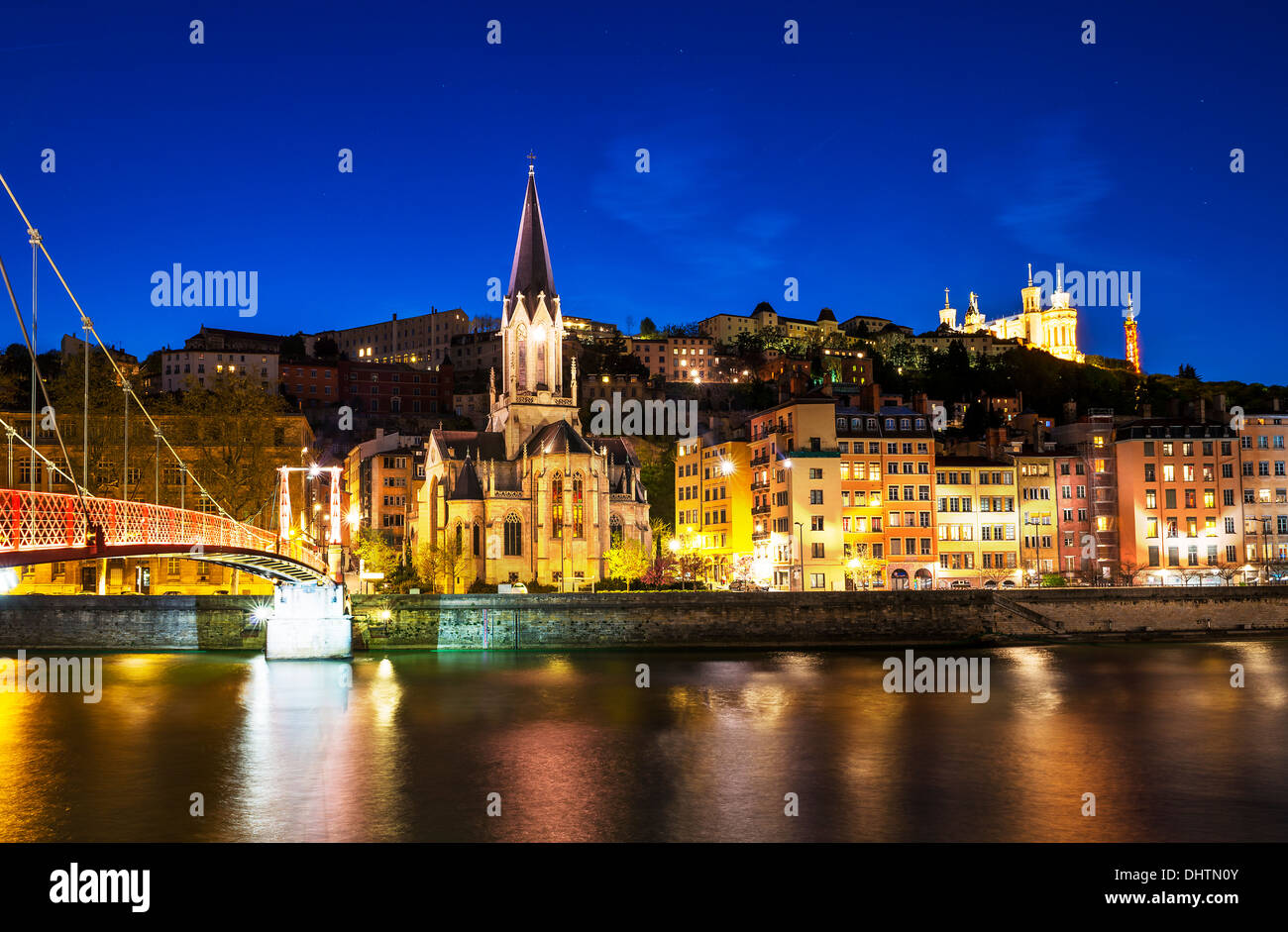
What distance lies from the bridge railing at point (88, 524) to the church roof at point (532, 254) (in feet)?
139

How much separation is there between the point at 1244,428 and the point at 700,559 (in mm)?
33752

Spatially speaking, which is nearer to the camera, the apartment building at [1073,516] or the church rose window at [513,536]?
the church rose window at [513,536]

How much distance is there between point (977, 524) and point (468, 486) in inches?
1155

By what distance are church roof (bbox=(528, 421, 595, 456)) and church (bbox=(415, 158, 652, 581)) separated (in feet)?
0.27

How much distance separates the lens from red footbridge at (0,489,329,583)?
1875 cm

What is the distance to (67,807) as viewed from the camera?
77.3 feet

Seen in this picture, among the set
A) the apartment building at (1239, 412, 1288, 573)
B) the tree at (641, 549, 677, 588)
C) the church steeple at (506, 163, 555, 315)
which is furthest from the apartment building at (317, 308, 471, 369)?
the apartment building at (1239, 412, 1288, 573)

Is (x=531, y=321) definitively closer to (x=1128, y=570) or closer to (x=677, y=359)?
(x=1128, y=570)

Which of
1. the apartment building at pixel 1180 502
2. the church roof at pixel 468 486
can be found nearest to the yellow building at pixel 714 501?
the church roof at pixel 468 486

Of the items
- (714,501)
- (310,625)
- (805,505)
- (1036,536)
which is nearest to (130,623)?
(310,625)

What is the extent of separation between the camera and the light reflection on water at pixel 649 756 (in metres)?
22.5

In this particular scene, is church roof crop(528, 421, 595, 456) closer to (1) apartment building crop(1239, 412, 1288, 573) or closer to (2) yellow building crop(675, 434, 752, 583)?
(2) yellow building crop(675, 434, 752, 583)

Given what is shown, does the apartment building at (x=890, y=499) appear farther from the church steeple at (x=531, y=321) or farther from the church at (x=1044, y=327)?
the church at (x=1044, y=327)
